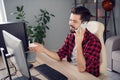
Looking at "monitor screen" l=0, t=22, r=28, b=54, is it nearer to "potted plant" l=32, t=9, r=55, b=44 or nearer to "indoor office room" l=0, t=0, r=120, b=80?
"indoor office room" l=0, t=0, r=120, b=80

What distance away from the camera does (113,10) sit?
10.8 feet

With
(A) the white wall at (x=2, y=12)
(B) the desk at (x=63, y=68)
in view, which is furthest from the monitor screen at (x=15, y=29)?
(A) the white wall at (x=2, y=12)

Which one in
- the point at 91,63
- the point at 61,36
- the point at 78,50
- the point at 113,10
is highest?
the point at 113,10

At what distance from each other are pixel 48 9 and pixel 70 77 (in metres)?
2.56

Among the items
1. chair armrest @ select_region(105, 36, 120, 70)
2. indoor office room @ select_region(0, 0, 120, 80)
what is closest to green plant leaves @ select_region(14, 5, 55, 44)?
indoor office room @ select_region(0, 0, 120, 80)

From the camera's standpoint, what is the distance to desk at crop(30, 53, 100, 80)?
126 centimetres

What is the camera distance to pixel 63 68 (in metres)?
1.42

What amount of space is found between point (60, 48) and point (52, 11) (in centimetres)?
206

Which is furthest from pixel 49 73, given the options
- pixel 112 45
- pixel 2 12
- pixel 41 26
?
pixel 2 12

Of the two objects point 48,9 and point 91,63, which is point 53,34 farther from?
point 91,63

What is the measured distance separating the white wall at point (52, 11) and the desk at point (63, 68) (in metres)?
1.88

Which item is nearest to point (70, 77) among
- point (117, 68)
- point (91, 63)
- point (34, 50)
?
point (91, 63)

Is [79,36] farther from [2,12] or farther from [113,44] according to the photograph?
[2,12]

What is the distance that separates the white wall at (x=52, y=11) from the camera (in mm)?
3344
